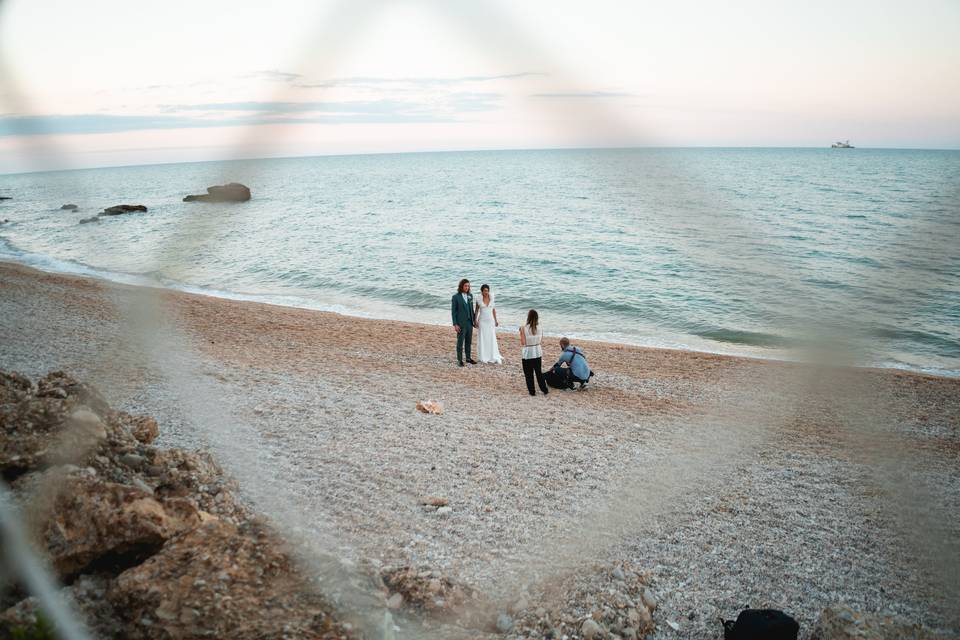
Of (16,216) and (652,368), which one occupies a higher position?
(16,216)

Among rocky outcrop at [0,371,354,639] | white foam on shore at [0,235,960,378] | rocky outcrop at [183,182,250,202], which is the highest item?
rocky outcrop at [183,182,250,202]

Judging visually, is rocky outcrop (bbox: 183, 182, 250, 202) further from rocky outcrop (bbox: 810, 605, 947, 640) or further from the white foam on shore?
the white foam on shore

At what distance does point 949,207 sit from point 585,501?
6306 mm

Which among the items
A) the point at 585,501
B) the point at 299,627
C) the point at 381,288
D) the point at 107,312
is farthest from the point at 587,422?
the point at 381,288

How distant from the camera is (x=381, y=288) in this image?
27.0 metres

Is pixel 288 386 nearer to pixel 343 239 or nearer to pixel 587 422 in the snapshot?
pixel 587 422

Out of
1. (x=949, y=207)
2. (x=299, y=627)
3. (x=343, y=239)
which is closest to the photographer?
(x=949, y=207)

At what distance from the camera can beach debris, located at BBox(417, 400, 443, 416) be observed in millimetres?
9938

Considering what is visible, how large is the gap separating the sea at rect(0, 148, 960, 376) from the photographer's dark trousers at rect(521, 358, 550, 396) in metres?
3.05

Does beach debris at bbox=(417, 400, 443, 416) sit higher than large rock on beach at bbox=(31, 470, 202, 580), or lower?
lower

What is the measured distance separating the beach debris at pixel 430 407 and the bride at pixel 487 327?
326 centimetres

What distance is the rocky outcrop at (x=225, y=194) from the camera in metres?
1.45

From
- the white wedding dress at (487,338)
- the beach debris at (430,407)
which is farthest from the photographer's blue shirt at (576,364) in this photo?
the beach debris at (430,407)

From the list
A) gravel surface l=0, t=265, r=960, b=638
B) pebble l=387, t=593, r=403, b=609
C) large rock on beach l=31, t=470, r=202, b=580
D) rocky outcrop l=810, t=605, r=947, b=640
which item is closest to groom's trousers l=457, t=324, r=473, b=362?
gravel surface l=0, t=265, r=960, b=638
